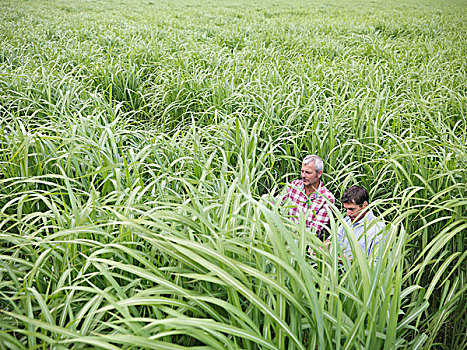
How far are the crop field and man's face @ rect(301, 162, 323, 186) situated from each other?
14 cm

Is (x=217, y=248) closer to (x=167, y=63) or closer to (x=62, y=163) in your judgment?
(x=62, y=163)

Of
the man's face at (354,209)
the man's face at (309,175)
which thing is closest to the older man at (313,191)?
the man's face at (309,175)

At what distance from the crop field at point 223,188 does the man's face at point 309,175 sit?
0.45 feet

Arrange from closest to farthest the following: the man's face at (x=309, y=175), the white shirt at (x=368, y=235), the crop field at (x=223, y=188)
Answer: the crop field at (x=223, y=188), the white shirt at (x=368, y=235), the man's face at (x=309, y=175)

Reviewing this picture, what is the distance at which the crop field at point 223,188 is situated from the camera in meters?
1.06

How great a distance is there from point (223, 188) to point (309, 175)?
0.56 metres

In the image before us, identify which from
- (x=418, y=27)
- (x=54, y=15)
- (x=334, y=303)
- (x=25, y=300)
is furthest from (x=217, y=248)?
(x=54, y=15)

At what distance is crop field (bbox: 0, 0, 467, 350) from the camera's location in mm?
1061

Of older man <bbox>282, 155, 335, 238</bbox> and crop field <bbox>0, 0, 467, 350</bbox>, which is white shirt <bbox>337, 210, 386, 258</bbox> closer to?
crop field <bbox>0, 0, 467, 350</bbox>

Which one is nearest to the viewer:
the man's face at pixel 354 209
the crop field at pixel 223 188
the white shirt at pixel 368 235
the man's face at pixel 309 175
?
the crop field at pixel 223 188

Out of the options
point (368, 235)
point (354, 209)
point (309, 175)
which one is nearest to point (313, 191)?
point (309, 175)

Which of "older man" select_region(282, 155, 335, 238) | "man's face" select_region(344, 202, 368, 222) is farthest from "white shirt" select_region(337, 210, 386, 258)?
"older man" select_region(282, 155, 335, 238)

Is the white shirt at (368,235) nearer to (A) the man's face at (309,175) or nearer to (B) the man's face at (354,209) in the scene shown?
(B) the man's face at (354,209)

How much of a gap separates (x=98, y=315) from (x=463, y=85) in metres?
3.95
